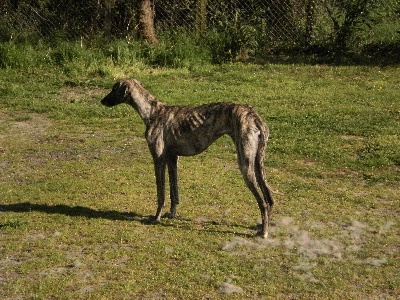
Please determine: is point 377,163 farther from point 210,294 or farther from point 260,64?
point 260,64

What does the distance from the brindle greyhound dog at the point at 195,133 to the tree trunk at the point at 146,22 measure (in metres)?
7.55

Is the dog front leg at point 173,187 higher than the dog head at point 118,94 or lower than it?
lower

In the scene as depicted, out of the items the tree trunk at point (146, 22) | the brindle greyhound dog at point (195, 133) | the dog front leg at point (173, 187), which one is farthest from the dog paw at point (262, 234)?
the tree trunk at point (146, 22)

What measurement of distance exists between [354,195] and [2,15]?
1013 centimetres

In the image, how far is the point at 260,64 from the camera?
1609 centimetres

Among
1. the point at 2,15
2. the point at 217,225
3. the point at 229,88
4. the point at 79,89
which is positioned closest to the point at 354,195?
the point at 217,225

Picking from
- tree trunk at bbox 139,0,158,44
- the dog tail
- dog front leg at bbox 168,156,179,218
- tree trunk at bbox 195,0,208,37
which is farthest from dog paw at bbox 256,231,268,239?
tree trunk at bbox 195,0,208,37

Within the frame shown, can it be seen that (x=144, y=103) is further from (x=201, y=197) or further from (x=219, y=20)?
(x=219, y=20)

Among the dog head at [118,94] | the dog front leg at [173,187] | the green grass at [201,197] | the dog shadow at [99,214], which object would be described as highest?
the dog head at [118,94]

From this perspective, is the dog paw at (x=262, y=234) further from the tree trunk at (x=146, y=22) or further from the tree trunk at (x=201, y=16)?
the tree trunk at (x=201, y=16)

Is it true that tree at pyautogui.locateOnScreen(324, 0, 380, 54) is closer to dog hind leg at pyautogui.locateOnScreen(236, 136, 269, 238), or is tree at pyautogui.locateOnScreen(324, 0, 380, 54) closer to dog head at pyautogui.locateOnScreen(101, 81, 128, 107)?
dog head at pyautogui.locateOnScreen(101, 81, 128, 107)

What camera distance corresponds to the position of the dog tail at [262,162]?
796cm

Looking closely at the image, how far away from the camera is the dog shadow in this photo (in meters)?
8.44

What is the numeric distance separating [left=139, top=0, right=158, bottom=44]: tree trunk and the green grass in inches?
62.9
